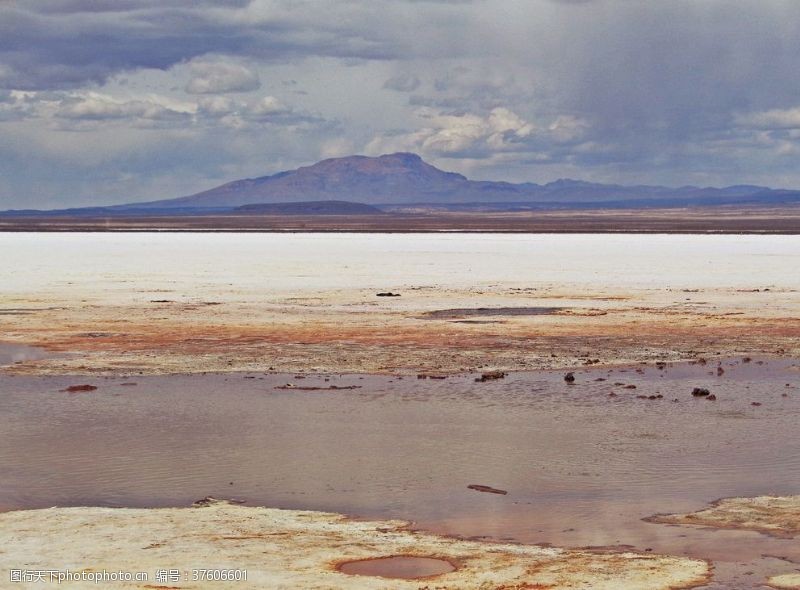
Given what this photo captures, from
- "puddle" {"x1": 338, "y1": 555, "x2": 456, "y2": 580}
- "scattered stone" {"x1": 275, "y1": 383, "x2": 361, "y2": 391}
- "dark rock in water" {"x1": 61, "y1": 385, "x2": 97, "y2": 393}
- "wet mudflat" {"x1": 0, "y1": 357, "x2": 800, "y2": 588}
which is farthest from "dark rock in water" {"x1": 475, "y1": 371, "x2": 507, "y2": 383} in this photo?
"puddle" {"x1": 338, "y1": 555, "x2": 456, "y2": 580}

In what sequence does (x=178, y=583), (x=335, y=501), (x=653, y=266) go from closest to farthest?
(x=178, y=583) < (x=335, y=501) < (x=653, y=266)

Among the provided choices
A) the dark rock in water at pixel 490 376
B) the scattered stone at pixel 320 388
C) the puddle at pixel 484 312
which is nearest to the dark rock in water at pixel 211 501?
the scattered stone at pixel 320 388

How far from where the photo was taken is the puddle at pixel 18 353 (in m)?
22.5

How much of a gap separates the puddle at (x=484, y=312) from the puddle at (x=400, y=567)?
2016 cm

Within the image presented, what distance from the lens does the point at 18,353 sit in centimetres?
2345

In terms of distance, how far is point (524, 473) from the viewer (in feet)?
44.2

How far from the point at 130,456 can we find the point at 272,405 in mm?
3823

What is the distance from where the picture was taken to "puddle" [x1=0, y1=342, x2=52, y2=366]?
74.0 ft

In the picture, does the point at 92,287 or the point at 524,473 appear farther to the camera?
the point at 92,287

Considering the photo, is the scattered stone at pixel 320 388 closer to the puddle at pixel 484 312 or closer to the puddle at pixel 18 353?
the puddle at pixel 18 353

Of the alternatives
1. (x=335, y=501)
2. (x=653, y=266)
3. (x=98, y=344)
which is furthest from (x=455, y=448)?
(x=653, y=266)

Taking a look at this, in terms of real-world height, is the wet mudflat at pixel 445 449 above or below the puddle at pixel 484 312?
below

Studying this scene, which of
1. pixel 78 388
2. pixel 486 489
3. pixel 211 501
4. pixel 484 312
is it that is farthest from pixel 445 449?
pixel 484 312

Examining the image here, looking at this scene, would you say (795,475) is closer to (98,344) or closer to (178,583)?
(178,583)
